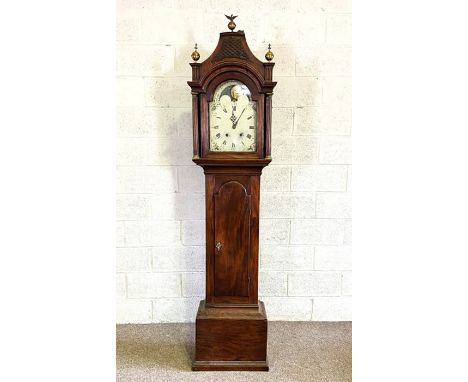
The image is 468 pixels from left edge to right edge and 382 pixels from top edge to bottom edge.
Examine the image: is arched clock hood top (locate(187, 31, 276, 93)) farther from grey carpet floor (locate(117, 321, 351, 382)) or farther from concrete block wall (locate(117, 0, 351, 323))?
grey carpet floor (locate(117, 321, 351, 382))

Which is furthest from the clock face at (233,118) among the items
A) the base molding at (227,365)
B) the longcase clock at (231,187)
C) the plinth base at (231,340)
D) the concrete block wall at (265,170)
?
the base molding at (227,365)

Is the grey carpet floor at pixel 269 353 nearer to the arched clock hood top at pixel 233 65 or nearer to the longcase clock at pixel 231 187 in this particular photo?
the longcase clock at pixel 231 187

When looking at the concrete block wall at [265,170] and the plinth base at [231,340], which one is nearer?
the plinth base at [231,340]

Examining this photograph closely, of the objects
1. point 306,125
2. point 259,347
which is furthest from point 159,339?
point 306,125

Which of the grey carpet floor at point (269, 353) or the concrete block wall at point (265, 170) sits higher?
the concrete block wall at point (265, 170)

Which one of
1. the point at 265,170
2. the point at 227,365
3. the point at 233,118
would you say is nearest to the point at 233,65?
the point at 233,118

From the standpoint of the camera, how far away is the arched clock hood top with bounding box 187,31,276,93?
6.23 feet

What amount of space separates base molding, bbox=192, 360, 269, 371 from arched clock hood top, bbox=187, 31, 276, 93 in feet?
4.31

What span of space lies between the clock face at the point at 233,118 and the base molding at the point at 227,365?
41.0 inches

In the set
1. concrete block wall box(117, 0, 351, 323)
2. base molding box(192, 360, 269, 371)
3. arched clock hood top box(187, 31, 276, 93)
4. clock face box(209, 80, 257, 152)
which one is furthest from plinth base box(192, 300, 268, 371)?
arched clock hood top box(187, 31, 276, 93)

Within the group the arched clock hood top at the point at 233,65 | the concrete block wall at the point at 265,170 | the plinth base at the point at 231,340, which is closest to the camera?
the arched clock hood top at the point at 233,65

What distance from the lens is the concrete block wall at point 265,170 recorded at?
7.64 ft

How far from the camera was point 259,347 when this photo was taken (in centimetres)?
203

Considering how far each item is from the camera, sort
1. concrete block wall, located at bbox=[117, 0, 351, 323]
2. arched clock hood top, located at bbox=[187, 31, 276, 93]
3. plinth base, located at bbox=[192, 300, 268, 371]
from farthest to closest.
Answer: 1. concrete block wall, located at bbox=[117, 0, 351, 323]
2. plinth base, located at bbox=[192, 300, 268, 371]
3. arched clock hood top, located at bbox=[187, 31, 276, 93]
